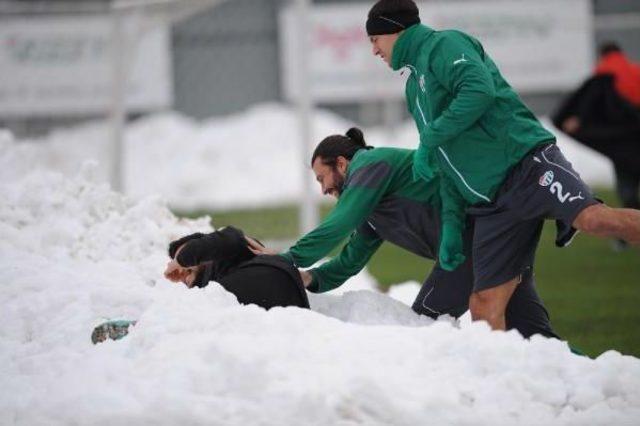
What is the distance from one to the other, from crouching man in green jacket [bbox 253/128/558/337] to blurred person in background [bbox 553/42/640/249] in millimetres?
6677

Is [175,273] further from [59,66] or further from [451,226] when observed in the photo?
[59,66]

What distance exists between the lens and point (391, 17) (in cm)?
617

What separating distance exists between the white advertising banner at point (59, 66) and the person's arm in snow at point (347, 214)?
14711 mm

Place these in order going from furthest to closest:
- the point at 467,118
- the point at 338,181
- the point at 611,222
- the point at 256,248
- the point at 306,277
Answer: the point at 306,277 → the point at 338,181 → the point at 256,248 → the point at 467,118 → the point at 611,222

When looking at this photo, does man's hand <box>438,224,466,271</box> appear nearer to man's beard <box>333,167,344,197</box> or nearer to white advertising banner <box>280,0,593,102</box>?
man's beard <box>333,167,344,197</box>

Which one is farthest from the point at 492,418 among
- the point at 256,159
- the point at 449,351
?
the point at 256,159

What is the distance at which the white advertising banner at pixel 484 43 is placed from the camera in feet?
74.1

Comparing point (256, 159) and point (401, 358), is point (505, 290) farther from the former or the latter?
point (256, 159)

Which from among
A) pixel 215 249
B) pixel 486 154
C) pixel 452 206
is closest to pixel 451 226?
pixel 452 206

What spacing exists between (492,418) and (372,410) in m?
0.42

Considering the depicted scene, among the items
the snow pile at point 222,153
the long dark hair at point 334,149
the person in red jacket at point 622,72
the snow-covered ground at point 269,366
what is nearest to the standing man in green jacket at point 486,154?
the long dark hair at point 334,149

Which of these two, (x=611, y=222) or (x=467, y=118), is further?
(x=467, y=118)

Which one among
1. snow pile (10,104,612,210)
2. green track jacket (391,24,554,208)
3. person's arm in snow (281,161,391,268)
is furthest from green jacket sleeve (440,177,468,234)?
snow pile (10,104,612,210)

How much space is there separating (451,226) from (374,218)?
504 mm
